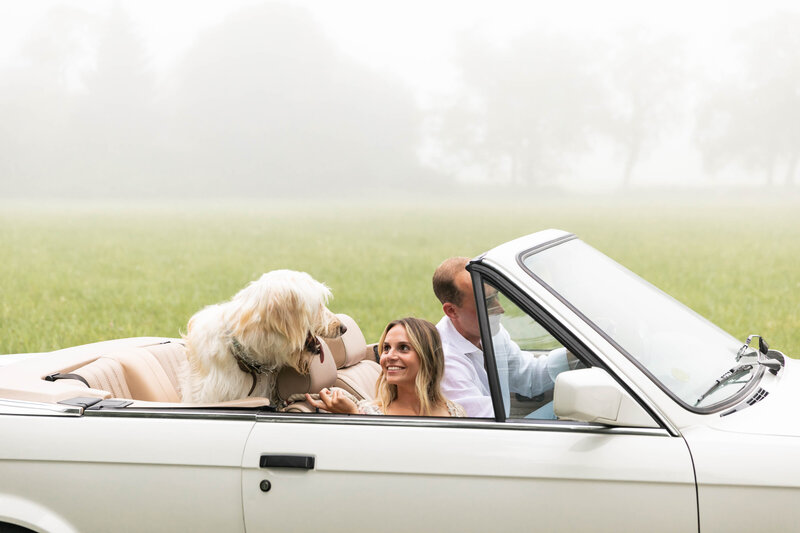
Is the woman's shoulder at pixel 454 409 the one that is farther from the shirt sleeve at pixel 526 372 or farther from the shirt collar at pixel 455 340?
the shirt sleeve at pixel 526 372

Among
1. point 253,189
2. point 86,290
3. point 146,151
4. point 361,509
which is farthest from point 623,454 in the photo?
point 146,151

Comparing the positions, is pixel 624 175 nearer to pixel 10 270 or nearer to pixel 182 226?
pixel 182 226

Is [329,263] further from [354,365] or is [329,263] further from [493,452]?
[493,452]

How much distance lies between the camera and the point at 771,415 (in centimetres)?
301

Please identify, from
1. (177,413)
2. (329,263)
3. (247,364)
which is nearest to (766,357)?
(247,364)

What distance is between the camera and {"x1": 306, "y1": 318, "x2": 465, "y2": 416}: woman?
3471 millimetres

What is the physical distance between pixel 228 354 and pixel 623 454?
5.57 ft

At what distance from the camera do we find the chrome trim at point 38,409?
126 inches

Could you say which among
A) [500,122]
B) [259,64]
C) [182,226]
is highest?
[259,64]

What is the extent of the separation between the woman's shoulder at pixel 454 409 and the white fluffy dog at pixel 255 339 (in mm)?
685

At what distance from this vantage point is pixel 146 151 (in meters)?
92.6

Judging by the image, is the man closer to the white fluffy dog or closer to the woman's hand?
the woman's hand

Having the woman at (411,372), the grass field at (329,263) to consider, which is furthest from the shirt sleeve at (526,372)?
the grass field at (329,263)

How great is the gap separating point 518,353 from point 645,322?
1.91 feet
